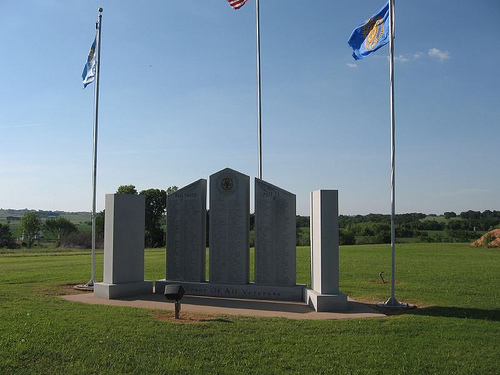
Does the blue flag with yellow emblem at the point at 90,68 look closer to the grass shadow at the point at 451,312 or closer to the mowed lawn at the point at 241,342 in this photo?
the mowed lawn at the point at 241,342

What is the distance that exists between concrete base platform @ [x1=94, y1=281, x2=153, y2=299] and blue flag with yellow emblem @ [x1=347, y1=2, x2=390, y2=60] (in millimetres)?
8714

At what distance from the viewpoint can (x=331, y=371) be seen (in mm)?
5871

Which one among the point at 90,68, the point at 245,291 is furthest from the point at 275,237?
the point at 90,68

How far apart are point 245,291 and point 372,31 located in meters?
7.65

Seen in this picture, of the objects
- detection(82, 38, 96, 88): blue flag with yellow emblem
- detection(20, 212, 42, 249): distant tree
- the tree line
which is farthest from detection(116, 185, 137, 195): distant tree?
detection(82, 38, 96, 88): blue flag with yellow emblem

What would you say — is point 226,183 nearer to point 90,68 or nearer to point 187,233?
point 187,233

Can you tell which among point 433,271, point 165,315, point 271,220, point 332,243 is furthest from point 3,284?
point 433,271

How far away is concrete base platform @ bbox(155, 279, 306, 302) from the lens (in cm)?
1165

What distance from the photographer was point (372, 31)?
1141cm

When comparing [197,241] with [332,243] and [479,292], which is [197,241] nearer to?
[332,243]

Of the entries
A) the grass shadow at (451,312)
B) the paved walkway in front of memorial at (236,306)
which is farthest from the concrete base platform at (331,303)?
the grass shadow at (451,312)

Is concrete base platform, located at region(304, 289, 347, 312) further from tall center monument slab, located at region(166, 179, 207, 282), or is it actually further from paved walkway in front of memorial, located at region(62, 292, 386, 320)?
tall center monument slab, located at region(166, 179, 207, 282)

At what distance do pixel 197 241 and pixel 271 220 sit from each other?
2.40 metres

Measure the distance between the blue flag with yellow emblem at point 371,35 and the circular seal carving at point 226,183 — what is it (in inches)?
188
